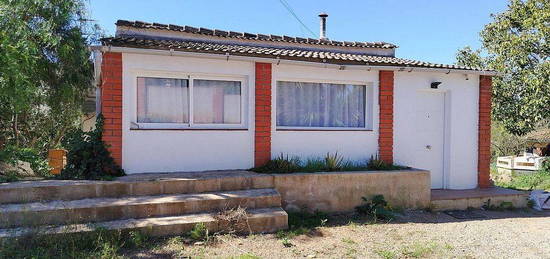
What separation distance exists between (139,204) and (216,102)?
2929mm

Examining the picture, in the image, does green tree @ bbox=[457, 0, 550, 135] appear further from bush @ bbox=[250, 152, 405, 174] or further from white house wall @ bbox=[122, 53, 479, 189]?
bush @ bbox=[250, 152, 405, 174]

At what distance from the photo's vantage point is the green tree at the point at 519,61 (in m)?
14.2

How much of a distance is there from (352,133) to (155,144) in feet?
14.5

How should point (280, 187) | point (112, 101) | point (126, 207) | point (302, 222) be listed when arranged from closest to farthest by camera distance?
point (126, 207), point (302, 222), point (112, 101), point (280, 187)

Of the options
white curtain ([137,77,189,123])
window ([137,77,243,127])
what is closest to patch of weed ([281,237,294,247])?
window ([137,77,243,127])

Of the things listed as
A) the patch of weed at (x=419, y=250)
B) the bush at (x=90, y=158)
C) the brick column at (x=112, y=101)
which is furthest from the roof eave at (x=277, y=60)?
the patch of weed at (x=419, y=250)

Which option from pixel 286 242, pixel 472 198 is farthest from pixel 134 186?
pixel 472 198

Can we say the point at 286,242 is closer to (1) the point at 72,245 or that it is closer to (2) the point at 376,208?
(2) the point at 376,208

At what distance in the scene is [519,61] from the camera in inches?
600

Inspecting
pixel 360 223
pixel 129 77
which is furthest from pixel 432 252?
pixel 129 77

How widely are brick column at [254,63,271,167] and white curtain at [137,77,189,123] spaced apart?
1.49m

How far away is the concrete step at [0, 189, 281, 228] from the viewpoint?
515 centimetres

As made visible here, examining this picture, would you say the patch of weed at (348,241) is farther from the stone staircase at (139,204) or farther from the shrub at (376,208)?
the shrub at (376,208)

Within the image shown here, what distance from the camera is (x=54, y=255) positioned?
4.56 metres
